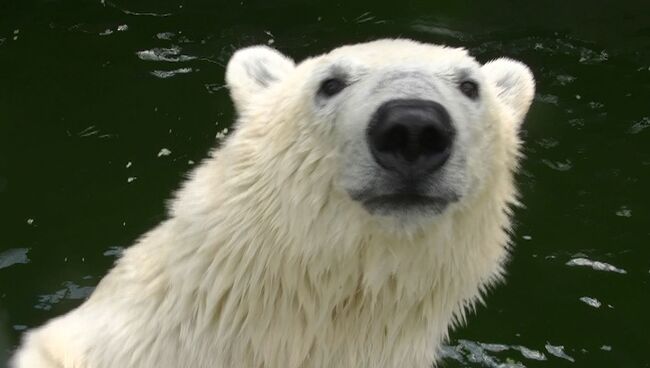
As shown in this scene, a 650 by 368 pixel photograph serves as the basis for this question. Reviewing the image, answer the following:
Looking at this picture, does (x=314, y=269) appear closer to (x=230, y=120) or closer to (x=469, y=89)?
(x=469, y=89)

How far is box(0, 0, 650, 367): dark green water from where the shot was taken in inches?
247

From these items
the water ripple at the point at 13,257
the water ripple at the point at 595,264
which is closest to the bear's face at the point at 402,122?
the water ripple at the point at 595,264

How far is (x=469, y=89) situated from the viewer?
3324mm

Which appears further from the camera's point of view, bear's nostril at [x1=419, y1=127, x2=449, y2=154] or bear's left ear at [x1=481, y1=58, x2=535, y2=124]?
bear's left ear at [x1=481, y1=58, x2=535, y2=124]

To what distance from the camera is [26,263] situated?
634cm

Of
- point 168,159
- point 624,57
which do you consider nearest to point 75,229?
point 168,159

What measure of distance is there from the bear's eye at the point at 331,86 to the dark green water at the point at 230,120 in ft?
9.99

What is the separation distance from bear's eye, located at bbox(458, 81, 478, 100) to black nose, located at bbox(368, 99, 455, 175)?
395 mm

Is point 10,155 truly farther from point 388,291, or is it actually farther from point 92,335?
point 388,291

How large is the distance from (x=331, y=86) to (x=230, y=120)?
4.74 metres

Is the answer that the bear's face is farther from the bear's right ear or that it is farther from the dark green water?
the dark green water

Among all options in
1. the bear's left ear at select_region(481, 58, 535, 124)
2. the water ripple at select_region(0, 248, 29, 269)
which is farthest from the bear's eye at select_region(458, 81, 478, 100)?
the water ripple at select_region(0, 248, 29, 269)

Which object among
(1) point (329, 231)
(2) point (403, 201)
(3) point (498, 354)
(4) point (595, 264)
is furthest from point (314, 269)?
(4) point (595, 264)

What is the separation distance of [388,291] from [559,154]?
15.8 ft
